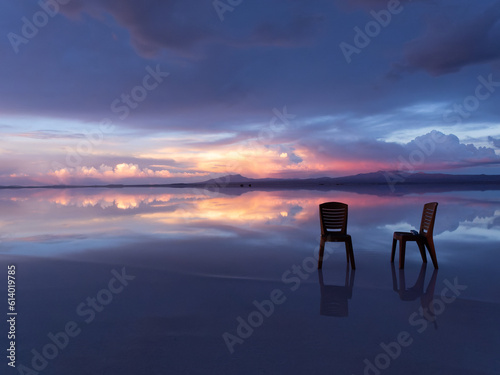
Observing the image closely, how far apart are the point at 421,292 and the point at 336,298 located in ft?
4.89

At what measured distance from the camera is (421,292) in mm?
5375

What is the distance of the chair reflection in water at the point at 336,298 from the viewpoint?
Result: 4645mm

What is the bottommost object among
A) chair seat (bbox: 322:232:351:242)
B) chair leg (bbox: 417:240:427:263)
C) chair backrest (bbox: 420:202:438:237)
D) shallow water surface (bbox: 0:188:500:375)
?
shallow water surface (bbox: 0:188:500:375)

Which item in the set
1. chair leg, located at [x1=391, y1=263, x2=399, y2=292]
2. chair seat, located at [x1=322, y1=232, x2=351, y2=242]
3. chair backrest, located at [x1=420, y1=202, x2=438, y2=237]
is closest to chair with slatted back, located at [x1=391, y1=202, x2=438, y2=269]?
chair backrest, located at [x1=420, y1=202, x2=438, y2=237]

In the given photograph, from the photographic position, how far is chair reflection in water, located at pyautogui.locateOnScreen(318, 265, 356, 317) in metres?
4.64

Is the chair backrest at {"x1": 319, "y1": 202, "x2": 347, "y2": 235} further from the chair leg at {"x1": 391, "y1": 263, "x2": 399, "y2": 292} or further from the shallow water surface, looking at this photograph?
the chair leg at {"x1": 391, "y1": 263, "x2": 399, "y2": 292}

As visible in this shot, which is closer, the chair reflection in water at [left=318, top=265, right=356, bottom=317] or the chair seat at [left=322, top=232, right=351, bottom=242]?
the chair reflection in water at [left=318, top=265, right=356, bottom=317]

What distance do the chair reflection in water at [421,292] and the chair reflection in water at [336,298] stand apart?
0.79m

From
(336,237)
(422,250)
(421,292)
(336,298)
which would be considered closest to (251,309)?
(336,298)

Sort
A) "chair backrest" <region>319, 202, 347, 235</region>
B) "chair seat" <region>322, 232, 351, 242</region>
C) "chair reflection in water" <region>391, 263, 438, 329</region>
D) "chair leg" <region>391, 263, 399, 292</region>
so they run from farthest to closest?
1. "chair backrest" <region>319, 202, 347, 235</region>
2. "chair seat" <region>322, 232, 351, 242</region>
3. "chair leg" <region>391, 263, 399, 292</region>
4. "chair reflection in water" <region>391, 263, 438, 329</region>

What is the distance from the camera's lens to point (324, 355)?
3.50 metres

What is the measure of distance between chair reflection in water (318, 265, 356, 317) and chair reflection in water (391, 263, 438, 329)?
79 cm

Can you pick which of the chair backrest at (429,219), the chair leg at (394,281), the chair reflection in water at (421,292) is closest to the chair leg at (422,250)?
the chair backrest at (429,219)

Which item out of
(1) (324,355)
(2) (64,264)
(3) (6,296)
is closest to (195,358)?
(1) (324,355)
